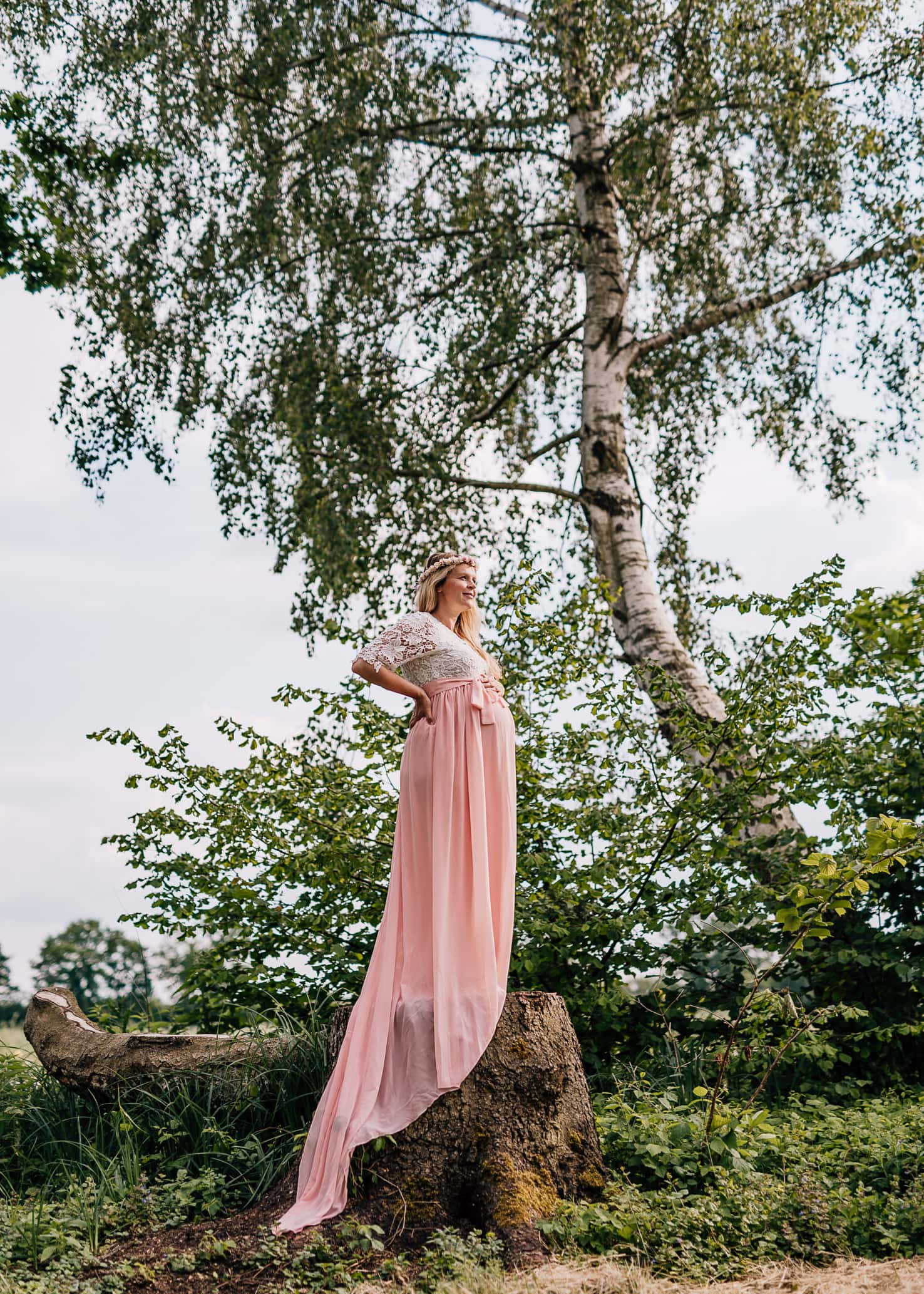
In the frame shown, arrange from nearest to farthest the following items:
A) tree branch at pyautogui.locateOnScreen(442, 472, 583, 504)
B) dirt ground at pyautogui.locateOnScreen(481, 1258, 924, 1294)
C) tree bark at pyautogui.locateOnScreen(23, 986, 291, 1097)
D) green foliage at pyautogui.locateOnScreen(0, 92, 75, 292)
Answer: dirt ground at pyautogui.locateOnScreen(481, 1258, 924, 1294) < tree bark at pyautogui.locateOnScreen(23, 986, 291, 1097) < green foliage at pyautogui.locateOnScreen(0, 92, 75, 292) < tree branch at pyautogui.locateOnScreen(442, 472, 583, 504)

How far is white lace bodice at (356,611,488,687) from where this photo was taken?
514 cm

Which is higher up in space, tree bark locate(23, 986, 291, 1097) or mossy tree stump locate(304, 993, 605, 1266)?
tree bark locate(23, 986, 291, 1097)

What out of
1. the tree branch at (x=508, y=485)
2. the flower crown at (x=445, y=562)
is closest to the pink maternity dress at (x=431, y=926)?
the flower crown at (x=445, y=562)

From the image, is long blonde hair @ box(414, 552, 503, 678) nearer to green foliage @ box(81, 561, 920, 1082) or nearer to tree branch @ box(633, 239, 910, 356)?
green foliage @ box(81, 561, 920, 1082)

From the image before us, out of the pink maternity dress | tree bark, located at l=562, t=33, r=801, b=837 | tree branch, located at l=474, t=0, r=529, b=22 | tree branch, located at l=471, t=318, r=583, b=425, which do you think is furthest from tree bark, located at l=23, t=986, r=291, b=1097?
tree branch, located at l=474, t=0, r=529, b=22

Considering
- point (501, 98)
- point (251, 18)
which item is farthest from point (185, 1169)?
point (251, 18)

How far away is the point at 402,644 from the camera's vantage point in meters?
5.16

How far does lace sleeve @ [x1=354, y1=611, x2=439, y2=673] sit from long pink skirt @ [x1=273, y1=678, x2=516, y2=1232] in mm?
197

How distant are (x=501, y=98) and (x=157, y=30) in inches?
125

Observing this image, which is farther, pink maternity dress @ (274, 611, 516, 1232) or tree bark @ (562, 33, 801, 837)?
tree bark @ (562, 33, 801, 837)

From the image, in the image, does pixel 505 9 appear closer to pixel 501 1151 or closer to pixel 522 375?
pixel 522 375

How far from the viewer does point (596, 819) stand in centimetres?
655

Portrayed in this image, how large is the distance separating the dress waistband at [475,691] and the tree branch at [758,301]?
5748 millimetres

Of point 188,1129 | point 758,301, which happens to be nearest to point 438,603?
point 188,1129
